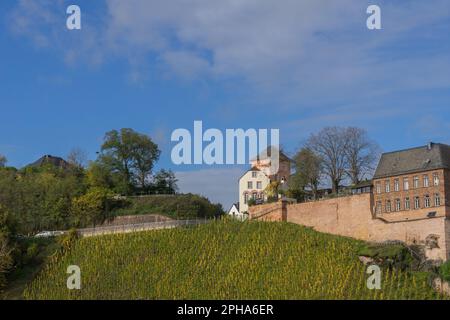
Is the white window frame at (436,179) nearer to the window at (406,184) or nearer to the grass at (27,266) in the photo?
the window at (406,184)

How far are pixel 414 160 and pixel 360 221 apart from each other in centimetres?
491

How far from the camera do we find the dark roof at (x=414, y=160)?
47875 mm

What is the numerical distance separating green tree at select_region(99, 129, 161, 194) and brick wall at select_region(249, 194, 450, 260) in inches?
547

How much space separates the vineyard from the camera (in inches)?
1598

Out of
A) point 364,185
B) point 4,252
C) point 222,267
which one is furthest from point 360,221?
point 4,252

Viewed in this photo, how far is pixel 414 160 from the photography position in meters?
49.4

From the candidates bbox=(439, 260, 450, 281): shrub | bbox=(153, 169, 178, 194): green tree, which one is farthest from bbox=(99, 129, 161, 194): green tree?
bbox=(439, 260, 450, 281): shrub

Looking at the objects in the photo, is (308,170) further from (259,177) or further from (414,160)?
(414,160)

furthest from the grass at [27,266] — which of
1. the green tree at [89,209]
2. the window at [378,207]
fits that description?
the window at [378,207]

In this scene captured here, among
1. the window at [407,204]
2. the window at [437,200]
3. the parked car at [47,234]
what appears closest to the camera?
the window at [437,200]

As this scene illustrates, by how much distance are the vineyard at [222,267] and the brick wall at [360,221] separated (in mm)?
1176
